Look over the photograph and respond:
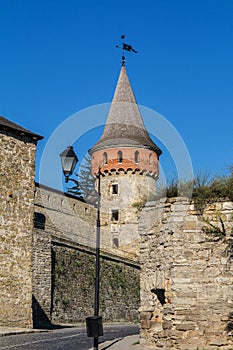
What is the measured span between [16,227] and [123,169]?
30.5 metres

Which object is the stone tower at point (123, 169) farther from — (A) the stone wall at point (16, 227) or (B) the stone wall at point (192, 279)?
(B) the stone wall at point (192, 279)

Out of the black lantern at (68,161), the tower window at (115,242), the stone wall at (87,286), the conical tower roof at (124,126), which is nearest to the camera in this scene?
the black lantern at (68,161)

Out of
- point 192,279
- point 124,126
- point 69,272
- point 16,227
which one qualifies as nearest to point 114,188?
point 124,126

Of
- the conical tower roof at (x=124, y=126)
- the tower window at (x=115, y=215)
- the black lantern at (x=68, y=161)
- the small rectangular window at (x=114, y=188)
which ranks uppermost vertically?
the conical tower roof at (x=124, y=126)

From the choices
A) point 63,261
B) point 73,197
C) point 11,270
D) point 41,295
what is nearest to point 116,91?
point 73,197

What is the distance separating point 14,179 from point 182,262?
12.3 metres

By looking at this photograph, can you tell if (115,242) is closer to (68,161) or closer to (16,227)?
(16,227)

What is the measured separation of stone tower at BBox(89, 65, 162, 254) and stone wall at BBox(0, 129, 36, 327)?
2831cm

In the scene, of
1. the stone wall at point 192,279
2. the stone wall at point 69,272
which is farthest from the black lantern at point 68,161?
the stone wall at point 69,272

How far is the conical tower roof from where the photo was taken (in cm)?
5234

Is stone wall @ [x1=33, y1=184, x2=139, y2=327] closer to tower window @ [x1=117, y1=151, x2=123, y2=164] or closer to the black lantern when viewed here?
tower window @ [x1=117, y1=151, x2=123, y2=164]

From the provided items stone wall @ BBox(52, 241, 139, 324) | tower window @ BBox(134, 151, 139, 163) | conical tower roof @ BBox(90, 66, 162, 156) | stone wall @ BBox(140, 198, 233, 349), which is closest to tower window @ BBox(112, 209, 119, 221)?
tower window @ BBox(134, 151, 139, 163)

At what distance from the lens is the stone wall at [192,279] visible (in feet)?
36.5

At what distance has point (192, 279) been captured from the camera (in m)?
11.4
